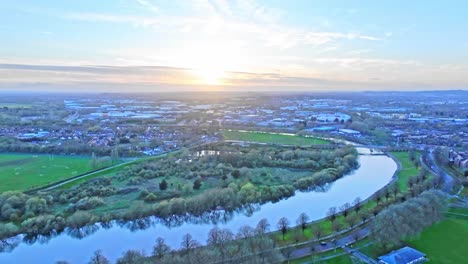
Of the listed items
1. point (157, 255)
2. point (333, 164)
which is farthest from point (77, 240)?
point (333, 164)

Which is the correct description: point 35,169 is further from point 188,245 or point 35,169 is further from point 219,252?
point 219,252

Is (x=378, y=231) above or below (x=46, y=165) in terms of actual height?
above

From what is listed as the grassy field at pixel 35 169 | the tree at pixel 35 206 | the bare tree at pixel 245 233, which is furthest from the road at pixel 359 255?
the grassy field at pixel 35 169

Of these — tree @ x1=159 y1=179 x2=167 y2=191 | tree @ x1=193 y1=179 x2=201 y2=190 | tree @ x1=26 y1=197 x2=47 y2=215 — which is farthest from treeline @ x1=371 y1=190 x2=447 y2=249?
tree @ x1=26 y1=197 x2=47 y2=215

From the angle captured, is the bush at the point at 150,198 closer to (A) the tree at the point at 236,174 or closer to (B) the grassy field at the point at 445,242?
(A) the tree at the point at 236,174

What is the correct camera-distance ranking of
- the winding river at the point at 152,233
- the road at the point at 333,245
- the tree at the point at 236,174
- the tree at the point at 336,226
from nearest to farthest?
1. the road at the point at 333,245
2. the winding river at the point at 152,233
3. the tree at the point at 336,226
4. the tree at the point at 236,174

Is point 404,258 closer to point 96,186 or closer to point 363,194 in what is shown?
point 363,194
